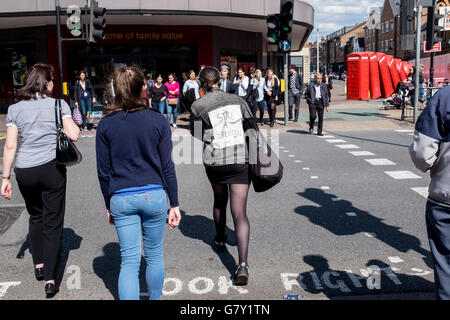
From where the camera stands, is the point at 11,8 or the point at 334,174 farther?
the point at 11,8

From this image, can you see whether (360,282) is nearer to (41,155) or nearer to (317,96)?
(41,155)

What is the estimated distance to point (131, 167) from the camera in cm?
303

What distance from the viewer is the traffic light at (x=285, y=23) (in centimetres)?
1438

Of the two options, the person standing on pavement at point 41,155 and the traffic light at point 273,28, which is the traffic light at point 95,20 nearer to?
the traffic light at point 273,28

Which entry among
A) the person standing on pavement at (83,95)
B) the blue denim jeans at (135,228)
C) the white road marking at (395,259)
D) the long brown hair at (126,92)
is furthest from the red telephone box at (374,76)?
the blue denim jeans at (135,228)

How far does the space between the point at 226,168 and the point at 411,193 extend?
3.92 metres

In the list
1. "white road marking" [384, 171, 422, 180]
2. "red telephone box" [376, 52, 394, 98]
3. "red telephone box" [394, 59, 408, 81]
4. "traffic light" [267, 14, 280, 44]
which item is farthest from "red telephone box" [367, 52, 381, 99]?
"white road marking" [384, 171, 422, 180]

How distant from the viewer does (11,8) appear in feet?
60.3

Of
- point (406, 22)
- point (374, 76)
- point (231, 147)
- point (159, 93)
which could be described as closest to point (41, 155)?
point (231, 147)

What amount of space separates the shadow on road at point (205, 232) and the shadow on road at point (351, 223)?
1.13 metres

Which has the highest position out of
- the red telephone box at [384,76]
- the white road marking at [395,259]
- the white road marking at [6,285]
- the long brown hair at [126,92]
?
the red telephone box at [384,76]

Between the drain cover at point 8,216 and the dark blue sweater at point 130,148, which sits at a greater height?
the dark blue sweater at point 130,148
